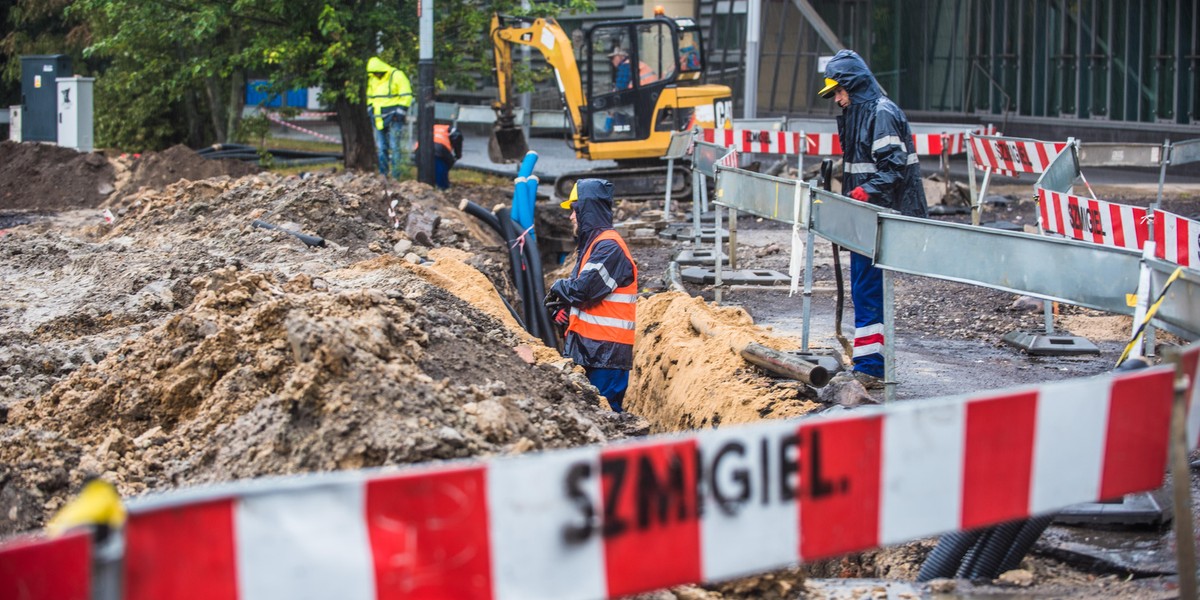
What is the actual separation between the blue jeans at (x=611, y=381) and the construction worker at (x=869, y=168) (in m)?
1.43

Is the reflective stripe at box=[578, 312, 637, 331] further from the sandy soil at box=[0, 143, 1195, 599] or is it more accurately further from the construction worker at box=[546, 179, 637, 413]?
the sandy soil at box=[0, 143, 1195, 599]

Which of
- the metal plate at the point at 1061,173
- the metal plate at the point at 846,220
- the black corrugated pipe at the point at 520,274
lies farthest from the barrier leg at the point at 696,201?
the metal plate at the point at 846,220

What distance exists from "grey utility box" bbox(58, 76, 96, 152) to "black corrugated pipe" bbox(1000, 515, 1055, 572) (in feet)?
65.2

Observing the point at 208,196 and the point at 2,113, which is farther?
the point at 2,113

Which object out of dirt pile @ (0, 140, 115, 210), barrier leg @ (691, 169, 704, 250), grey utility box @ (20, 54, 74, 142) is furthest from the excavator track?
grey utility box @ (20, 54, 74, 142)

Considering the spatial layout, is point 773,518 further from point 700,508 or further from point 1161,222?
point 1161,222

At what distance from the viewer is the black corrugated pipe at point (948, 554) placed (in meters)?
4.47

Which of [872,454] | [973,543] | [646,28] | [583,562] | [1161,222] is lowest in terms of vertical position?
[973,543]

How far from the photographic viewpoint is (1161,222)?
21.5 ft

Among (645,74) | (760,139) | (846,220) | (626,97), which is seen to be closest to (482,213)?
(760,139)

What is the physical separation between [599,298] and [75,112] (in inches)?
655

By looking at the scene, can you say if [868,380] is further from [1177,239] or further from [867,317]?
[1177,239]

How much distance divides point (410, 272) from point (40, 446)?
3998mm

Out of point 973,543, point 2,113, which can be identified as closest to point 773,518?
point 973,543
